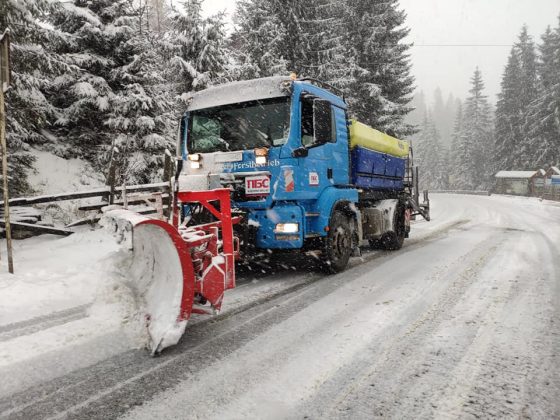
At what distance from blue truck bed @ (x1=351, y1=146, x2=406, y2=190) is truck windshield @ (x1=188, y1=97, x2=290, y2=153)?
222cm

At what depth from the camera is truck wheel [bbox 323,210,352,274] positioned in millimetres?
6406

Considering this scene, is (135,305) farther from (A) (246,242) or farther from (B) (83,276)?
(B) (83,276)

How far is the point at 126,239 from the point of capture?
122 inches

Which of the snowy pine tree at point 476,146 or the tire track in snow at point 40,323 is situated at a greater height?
the snowy pine tree at point 476,146

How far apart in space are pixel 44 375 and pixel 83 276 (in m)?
3.49

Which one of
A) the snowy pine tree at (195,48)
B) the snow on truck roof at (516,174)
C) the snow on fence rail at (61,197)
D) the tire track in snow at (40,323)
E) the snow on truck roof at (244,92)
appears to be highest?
the snowy pine tree at (195,48)

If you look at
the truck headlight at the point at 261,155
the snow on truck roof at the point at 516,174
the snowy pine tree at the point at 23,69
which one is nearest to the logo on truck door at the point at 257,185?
the truck headlight at the point at 261,155

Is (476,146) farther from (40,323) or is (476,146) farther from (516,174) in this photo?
(40,323)

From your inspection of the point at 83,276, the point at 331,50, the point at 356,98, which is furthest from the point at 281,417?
the point at 356,98

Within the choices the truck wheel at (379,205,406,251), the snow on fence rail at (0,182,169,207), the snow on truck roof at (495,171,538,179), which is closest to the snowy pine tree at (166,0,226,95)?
the snow on fence rail at (0,182,169,207)

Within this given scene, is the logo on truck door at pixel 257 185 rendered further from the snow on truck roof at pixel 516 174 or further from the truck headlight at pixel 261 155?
the snow on truck roof at pixel 516 174

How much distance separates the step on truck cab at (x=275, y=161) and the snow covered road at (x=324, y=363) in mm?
1024

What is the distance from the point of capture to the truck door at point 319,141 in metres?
5.96

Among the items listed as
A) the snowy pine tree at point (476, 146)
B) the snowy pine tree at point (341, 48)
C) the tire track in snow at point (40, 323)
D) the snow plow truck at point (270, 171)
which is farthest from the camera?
the snowy pine tree at point (476, 146)
